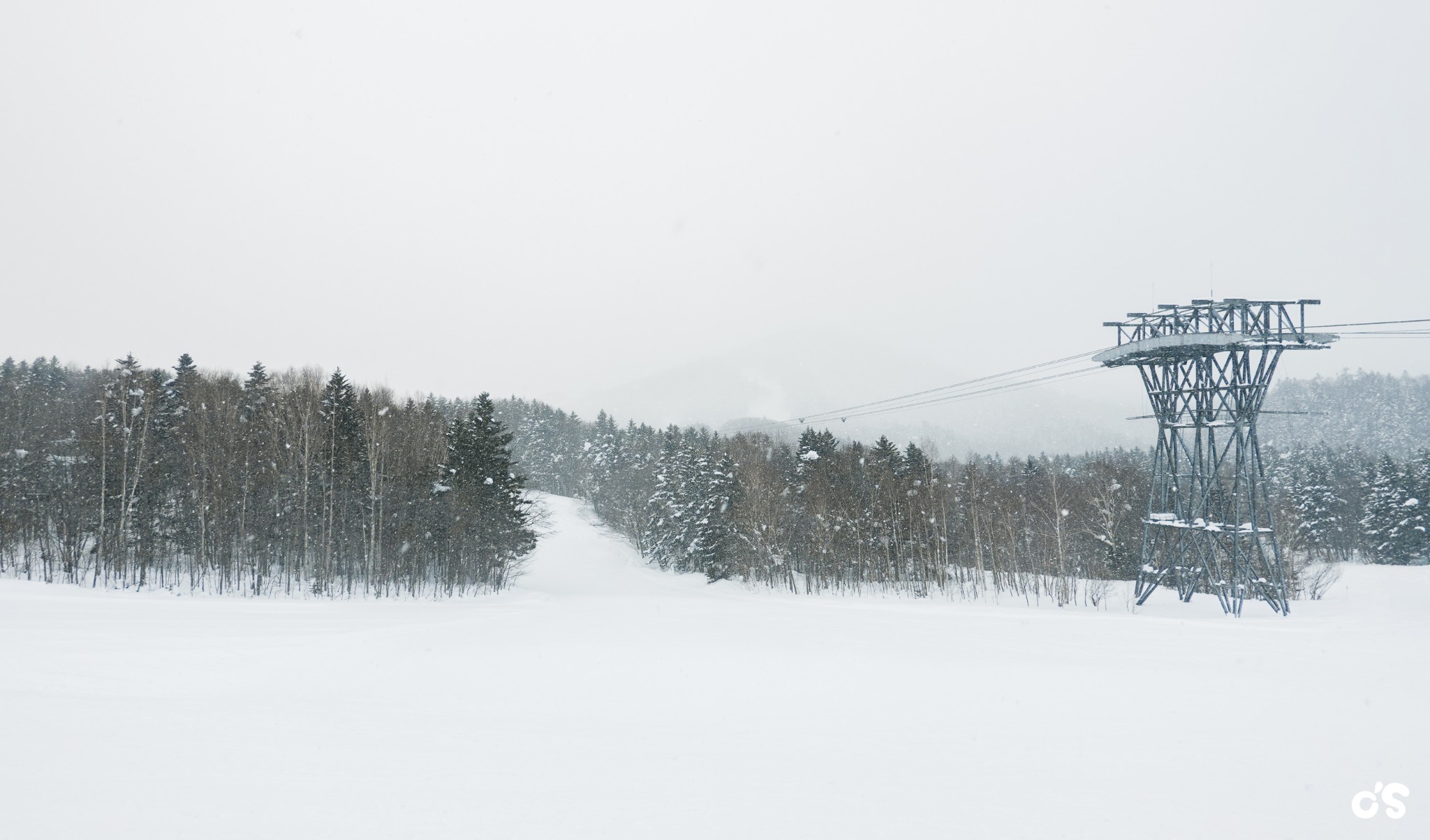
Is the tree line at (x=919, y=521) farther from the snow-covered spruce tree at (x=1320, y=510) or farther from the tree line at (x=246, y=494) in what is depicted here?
the tree line at (x=246, y=494)

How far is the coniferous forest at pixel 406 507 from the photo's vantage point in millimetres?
34500

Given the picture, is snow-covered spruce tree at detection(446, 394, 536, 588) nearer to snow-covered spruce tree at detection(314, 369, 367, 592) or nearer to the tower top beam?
snow-covered spruce tree at detection(314, 369, 367, 592)

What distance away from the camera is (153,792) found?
631 centimetres

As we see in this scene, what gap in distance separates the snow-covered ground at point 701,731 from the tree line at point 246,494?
58.1 feet

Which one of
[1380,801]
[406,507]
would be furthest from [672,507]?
[1380,801]

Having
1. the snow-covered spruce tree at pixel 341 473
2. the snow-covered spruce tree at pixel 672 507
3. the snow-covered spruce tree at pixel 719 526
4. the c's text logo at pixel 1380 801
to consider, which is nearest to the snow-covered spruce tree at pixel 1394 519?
the snow-covered spruce tree at pixel 719 526

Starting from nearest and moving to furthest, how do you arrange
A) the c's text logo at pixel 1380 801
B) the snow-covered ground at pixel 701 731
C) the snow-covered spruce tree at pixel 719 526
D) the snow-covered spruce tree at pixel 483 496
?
the snow-covered ground at pixel 701 731 < the c's text logo at pixel 1380 801 < the snow-covered spruce tree at pixel 483 496 < the snow-covered spruce tree at pixel 719 526

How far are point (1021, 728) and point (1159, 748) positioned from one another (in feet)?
5.53

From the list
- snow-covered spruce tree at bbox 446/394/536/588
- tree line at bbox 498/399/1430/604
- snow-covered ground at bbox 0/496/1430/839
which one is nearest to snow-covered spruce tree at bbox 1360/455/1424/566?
tree line at bbox 498/399/1430/604

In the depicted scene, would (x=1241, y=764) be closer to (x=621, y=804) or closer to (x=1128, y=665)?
(x=1128, y=665)

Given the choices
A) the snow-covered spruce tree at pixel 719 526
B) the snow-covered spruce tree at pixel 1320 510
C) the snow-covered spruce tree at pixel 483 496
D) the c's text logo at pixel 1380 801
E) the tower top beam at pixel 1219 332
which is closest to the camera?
the c's text logo at pixel 1380 801

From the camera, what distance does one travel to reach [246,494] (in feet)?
112

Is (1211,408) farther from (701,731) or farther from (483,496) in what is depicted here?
(483,496)

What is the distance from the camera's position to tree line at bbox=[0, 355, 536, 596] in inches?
1344
